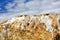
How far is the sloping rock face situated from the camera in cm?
1362

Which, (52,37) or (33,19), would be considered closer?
(52,37)

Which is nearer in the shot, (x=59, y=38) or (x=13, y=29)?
(x=59, y=38)

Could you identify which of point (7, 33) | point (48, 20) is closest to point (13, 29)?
point (7, 33)

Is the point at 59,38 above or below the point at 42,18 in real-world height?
below

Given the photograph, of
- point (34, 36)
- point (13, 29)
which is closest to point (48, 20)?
point (34, 36)

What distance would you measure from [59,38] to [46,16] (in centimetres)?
170

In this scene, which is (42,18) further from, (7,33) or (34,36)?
(7,33)

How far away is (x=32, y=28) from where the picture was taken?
46.4 ft

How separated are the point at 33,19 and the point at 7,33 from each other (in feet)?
6.27

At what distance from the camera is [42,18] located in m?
14.2

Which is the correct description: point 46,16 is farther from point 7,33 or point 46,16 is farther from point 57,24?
point 7,33

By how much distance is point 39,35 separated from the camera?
13.8 metres

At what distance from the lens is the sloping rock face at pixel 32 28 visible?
536 inches

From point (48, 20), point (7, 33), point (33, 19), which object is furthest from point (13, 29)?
point (48, 20)
